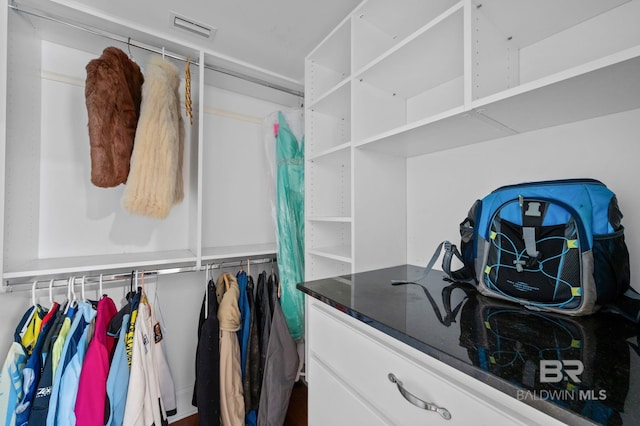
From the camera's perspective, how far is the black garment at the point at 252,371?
1391mm

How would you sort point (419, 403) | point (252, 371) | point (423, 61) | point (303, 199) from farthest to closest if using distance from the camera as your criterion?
point (303, 199) → point (252, 371) → point (423, 61) → point (419, 403)

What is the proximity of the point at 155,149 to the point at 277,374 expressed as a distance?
1291mm

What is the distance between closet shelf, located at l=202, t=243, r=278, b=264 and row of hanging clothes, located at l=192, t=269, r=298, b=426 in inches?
5.1

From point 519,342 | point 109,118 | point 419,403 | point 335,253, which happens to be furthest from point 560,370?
point 109,118

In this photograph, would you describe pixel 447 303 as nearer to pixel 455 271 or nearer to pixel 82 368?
pixel 455 271

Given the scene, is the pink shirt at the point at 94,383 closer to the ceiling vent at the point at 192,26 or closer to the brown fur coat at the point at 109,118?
the brown fur coat at the point at 109,118

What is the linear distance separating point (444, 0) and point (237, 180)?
1.44 metres

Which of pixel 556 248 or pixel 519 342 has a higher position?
pixel 556 248

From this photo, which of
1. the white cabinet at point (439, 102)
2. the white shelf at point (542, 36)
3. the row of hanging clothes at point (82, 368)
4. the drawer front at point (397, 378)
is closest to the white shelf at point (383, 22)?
the white cabinet at point (439, 102)

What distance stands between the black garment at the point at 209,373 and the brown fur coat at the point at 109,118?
81 centimetres

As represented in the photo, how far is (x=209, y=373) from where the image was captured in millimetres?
1260

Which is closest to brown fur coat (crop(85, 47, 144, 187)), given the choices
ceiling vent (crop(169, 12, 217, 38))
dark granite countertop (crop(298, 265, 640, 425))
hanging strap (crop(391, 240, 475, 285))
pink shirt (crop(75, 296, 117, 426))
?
ceiling vent (crop(169, 12, 217, 38))

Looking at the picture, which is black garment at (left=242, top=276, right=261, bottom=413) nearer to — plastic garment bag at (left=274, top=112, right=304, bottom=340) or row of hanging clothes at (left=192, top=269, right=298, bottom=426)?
row of hanging clothes at (left=192, top=269, right=298, bottom=426)

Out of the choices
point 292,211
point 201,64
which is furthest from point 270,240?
point 201,64
